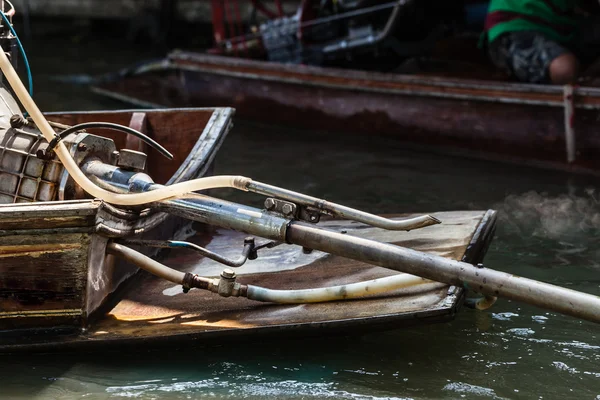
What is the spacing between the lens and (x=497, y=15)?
21.8ft

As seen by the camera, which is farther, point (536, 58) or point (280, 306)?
point (536, 58)

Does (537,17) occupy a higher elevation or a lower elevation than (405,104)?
higher

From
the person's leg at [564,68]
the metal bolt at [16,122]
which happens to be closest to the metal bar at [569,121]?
the person's leg at [564,68]

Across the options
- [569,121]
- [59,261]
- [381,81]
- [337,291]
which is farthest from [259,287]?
[381,81]

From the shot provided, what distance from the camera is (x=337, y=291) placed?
3.53 metres

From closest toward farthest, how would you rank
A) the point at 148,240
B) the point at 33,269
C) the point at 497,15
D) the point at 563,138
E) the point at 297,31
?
the point at 33,269
the point at 148,240
the point at 563,138
the point at 497,15
the point at 297,31

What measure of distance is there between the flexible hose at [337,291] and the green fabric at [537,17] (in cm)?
358

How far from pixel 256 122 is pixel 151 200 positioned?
4.32 metres

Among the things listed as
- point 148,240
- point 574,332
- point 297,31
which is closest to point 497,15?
point 297,31

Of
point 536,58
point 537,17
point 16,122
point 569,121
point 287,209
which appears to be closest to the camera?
point 287,209

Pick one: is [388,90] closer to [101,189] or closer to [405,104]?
[405,104]

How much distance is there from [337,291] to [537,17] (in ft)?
12.4

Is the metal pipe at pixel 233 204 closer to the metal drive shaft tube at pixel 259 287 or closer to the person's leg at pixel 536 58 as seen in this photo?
the metal drive shaft tube at pixel 259 287

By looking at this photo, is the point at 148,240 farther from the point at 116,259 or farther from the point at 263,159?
the point at 263,159
